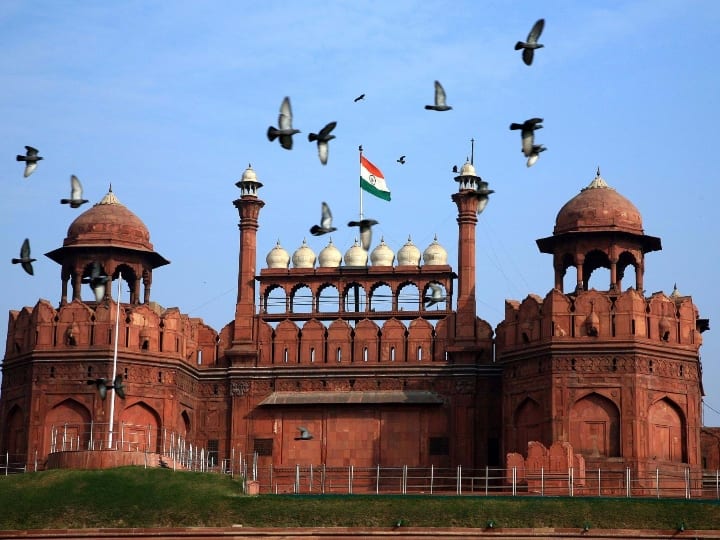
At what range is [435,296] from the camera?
64.0 m

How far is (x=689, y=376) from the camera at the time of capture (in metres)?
60.0

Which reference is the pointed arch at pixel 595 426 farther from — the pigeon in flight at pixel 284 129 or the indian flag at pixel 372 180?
the pigeon in flight at pixel 284 129

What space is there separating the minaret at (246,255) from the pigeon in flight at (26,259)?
55.9 feet

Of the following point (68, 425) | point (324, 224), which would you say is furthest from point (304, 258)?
point (324, 224)

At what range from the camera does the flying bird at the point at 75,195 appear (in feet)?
162

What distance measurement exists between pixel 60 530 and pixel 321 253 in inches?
719

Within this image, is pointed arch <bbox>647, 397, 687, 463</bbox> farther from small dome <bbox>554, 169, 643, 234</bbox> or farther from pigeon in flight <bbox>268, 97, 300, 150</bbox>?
pigeon in flight <bbox>268, 97, 300, 150</bbox>

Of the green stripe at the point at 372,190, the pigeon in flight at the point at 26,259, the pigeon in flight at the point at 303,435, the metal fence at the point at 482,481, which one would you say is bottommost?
the metal fence at the point at 482,481

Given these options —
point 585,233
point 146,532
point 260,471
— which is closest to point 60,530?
point 146,532

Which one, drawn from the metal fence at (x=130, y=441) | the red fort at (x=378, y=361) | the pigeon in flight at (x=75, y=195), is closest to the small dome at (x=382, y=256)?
the red fort at (x=378, y=361)

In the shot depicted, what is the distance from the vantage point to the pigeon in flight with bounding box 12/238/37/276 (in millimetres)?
48031

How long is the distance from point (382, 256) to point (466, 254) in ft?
11.5

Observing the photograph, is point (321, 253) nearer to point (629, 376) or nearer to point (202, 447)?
point (202, 447)

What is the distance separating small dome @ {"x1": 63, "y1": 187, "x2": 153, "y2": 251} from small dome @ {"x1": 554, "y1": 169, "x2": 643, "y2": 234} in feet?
48.4
